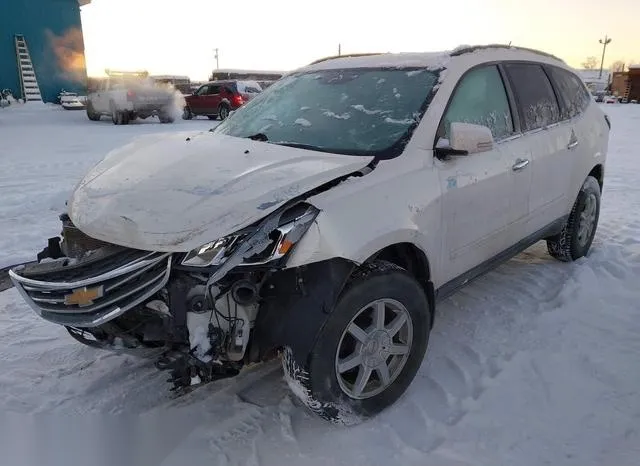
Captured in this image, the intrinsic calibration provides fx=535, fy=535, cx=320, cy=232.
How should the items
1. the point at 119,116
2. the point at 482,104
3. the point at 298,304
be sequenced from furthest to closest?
the point at 119,116 < the point at 482,104 < the point at 298,304

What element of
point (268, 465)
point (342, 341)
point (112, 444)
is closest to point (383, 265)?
point (342, 341)

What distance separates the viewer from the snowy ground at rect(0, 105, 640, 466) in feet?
8.21

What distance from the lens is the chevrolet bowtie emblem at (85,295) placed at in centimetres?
230

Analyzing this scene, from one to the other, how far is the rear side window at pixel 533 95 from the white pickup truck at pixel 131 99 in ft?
52.9

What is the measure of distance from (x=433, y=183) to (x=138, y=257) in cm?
157

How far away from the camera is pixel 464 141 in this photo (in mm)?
2893

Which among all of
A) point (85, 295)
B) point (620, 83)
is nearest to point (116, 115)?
point (85, 295)

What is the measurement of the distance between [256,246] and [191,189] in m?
0.51

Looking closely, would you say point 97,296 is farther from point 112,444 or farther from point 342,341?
point 342,341

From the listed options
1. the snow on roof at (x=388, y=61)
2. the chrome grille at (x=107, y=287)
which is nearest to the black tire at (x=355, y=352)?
the chrome grille at (x=107, y=287)

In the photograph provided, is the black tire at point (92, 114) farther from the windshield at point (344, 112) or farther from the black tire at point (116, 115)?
the windshield at point (344, 112)

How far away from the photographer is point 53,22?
31250 mm

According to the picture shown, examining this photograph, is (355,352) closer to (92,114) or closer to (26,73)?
(92,114)

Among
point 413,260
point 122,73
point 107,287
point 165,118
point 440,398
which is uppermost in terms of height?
point 122,73
